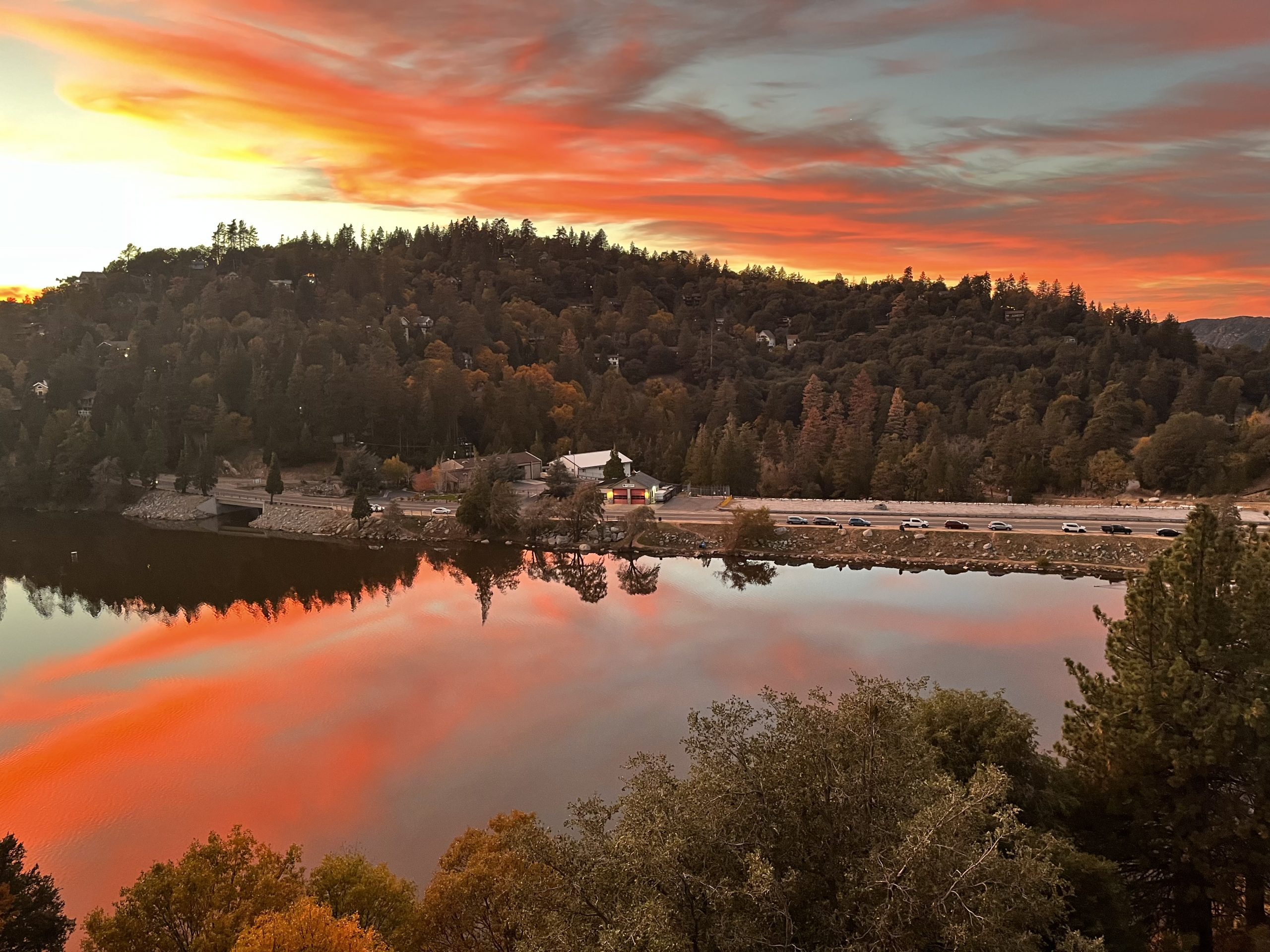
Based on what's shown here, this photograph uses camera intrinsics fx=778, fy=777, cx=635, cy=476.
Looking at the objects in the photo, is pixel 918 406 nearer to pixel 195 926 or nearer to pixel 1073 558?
pixel 1073 558

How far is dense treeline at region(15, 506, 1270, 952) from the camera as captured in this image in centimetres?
572

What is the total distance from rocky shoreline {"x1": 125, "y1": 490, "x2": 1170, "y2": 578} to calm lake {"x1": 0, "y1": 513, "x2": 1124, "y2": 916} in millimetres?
1519

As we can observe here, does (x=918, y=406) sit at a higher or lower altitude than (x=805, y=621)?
higher

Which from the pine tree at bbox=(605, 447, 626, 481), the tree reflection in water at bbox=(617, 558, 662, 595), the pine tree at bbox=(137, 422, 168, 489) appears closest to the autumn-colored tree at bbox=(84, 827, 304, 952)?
the tree reflection in water at bbox=(617, 558, 662, 595)

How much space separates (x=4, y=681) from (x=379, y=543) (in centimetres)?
1745

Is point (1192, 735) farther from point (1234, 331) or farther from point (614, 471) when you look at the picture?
point (1234, 331)

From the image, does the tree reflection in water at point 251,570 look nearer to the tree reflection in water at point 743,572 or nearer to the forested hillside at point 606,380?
the tree reflection in water at point 743,572

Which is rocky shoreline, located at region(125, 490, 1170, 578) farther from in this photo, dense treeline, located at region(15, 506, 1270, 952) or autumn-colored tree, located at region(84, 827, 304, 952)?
autumn-colored tree, located at region(84, 827, 304, 952)

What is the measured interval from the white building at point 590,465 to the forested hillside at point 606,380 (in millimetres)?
2439

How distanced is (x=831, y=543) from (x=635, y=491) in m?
11.8

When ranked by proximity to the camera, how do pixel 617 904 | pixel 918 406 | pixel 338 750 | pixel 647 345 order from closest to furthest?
1. pixel 617 904
2. pixel 338 750
3. pixel 918 406
4. pixel 647 345

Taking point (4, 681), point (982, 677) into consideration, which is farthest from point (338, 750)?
point (982, 677)

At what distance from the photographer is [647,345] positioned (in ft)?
234

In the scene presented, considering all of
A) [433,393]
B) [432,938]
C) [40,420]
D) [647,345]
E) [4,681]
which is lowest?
[4,681]
